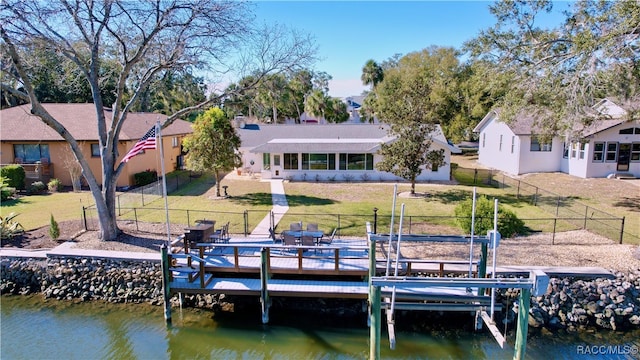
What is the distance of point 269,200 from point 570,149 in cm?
2016

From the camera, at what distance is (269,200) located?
70.5 feet

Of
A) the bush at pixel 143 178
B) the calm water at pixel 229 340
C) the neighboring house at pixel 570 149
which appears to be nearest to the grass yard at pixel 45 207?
the bush at pixel 143 178

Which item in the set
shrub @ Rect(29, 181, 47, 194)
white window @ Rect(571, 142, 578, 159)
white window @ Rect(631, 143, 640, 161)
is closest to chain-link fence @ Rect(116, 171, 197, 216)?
shrub @ Rect(29, 181, 47, 194)

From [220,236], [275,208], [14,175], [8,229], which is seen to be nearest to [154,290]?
[220,236]

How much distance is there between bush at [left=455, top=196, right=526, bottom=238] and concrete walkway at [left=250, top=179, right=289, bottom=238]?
7.12m

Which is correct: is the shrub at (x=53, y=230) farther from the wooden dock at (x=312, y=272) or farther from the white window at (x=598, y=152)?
the white window at (x=598, y=152)

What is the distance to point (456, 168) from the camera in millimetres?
32562

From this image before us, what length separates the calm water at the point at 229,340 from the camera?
9.68 m

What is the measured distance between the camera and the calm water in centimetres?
968

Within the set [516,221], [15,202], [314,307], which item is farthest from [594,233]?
[15,202]

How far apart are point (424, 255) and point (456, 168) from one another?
831 inches

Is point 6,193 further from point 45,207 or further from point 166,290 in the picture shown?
point 166,290

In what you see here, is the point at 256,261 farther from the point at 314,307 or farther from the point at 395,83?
the point at 395,83

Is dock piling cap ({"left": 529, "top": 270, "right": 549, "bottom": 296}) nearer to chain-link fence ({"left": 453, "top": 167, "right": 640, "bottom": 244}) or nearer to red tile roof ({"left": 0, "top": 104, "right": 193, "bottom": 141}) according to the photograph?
chain-link fence ({"left": 453, "top": 167, "right": 640, "bottom": 244})
